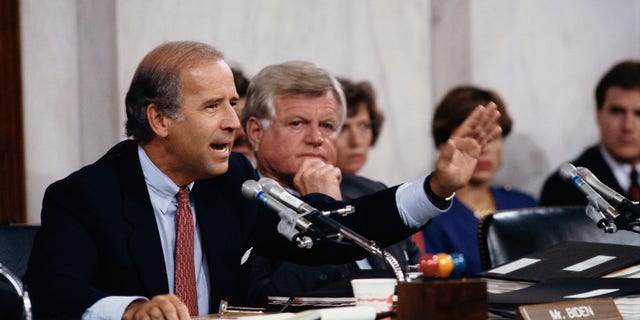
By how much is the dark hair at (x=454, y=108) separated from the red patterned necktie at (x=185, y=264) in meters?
2.15

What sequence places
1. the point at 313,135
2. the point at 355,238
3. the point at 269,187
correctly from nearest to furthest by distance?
the point at 355,238 → the point at 269,187 → the point at 313,135

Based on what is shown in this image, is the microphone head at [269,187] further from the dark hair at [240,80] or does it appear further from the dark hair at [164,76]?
the dark hair at [240,80]

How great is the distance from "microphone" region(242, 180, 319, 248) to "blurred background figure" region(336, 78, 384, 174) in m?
2.39

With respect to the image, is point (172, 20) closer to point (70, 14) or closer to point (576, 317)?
point (70, 14)

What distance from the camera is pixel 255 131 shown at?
12.0 ft

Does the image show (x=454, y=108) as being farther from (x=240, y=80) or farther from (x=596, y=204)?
(x=596, y=204)

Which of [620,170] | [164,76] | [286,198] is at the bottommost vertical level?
[620,170]

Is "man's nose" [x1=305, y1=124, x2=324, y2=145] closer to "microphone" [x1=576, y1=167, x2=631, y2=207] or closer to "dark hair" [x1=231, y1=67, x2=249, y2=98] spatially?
"dark hair" [x1=231, y1=67, x2=249, y2=98]

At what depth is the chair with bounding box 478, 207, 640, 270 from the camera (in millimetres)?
3070

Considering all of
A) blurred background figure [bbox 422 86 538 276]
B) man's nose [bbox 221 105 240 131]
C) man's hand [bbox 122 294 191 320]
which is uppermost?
man's nose [bbox 221 105 240 131]

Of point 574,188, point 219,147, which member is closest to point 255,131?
point 219,147

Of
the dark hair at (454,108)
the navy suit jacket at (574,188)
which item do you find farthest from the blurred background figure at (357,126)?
the navy suit jacket at (574,188)

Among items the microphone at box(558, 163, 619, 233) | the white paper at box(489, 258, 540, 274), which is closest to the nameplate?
the microphone at box(558, 163, 619, 233)

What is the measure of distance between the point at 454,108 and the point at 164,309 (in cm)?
279
